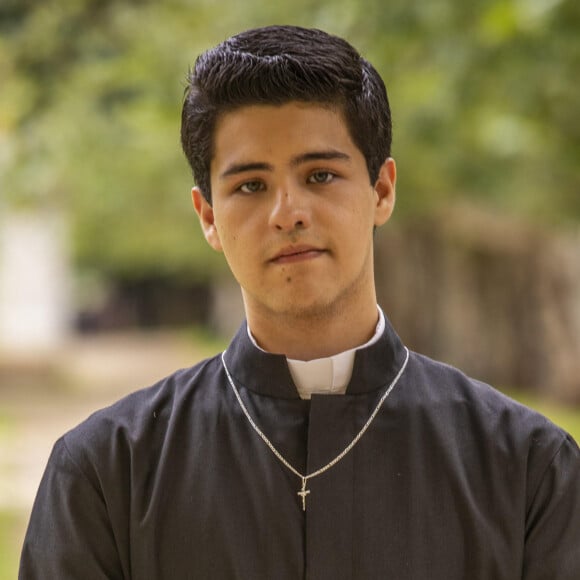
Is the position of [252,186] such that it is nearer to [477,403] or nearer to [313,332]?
[313,332]

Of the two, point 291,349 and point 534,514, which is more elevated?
point 291,349

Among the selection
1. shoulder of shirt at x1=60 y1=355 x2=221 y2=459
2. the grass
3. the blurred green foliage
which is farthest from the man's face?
the grass

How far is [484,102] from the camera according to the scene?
→ 704cm

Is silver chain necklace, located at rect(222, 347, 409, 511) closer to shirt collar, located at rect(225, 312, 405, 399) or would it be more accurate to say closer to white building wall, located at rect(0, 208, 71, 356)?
shirt collar, located at rect(225, 312, 405, 399)

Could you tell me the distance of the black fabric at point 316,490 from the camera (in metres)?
1.88

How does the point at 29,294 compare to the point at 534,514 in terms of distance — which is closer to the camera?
the point at 534,514

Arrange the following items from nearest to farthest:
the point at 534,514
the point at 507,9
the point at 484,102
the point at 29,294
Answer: the point at 534,514 → the point at 507,9 → the point at 484,102 → the point at 29,294

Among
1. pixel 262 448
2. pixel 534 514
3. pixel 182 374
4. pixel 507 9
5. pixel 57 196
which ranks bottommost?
pixel 534 514

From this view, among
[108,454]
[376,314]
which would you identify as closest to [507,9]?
[376,314]

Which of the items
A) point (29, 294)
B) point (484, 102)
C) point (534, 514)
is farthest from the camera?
point (29, 294)

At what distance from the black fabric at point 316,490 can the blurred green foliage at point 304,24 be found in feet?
7.34

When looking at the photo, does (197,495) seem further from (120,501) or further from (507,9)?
(507,9)

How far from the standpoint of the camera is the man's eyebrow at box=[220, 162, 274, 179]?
75.5 inches

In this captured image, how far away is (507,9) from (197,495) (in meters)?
3.91
